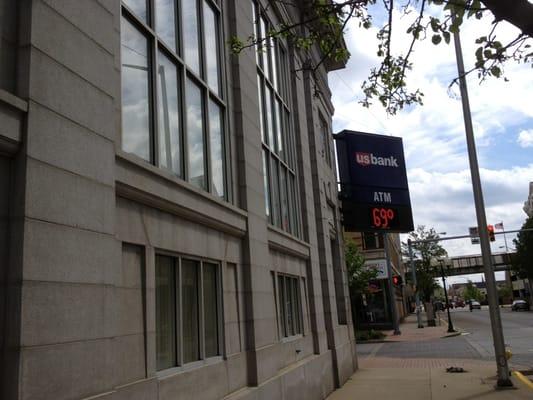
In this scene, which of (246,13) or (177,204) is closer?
(177,204)

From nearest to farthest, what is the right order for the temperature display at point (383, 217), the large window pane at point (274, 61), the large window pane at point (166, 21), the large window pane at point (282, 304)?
the large window pane at point (166, 21), the large window pane at point (282, 304), the large window pane at point (274, 61), the temperature display at point (383, 217)

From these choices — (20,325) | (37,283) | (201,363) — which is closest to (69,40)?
(37,283)

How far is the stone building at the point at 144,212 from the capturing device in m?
3.67

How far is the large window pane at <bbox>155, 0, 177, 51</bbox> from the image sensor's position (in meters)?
6.58

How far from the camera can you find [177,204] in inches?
241

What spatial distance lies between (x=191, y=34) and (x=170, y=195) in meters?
2.92

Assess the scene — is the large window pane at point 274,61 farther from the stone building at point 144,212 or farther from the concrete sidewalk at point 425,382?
the concrete sidewalk at point 425,382

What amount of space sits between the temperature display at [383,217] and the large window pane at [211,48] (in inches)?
366

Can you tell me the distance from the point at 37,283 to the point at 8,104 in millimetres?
1225

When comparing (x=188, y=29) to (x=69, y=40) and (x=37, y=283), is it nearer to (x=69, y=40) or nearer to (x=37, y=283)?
(x=69, y=40)

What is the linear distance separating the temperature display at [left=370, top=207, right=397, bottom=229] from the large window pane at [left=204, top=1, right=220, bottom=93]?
9.29m

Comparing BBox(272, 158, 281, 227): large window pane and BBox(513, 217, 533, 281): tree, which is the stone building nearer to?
BBox(272, 158, 281, 227): large window pane

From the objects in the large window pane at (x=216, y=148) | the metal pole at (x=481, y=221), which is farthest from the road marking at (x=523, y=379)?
the large window pane at (x=216, y=148)

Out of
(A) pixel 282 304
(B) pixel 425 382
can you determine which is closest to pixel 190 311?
(A) pixel 282 304
